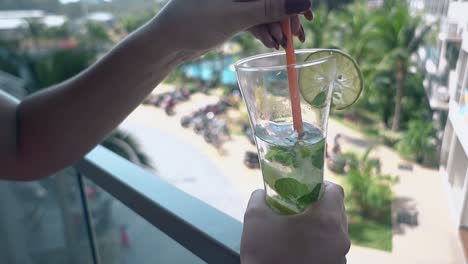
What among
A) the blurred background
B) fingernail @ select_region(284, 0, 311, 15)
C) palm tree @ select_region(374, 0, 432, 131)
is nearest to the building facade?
the blurred background

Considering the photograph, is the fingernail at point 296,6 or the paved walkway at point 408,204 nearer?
the fingernail at point 296,6

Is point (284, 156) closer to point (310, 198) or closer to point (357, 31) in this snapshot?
point (310, 198)

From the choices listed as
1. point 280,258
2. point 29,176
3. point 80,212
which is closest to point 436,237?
point 280,258

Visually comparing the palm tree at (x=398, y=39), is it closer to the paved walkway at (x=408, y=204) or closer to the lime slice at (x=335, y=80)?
the paved walkway at (x=408, y=204)

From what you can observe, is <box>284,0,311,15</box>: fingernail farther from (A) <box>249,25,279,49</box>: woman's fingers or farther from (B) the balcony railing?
(B) the balcony railing

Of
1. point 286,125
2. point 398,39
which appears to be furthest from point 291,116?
point 398,39

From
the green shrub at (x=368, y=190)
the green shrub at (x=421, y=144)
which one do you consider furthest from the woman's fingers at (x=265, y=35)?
the green shrub at (x=368, y=190)
